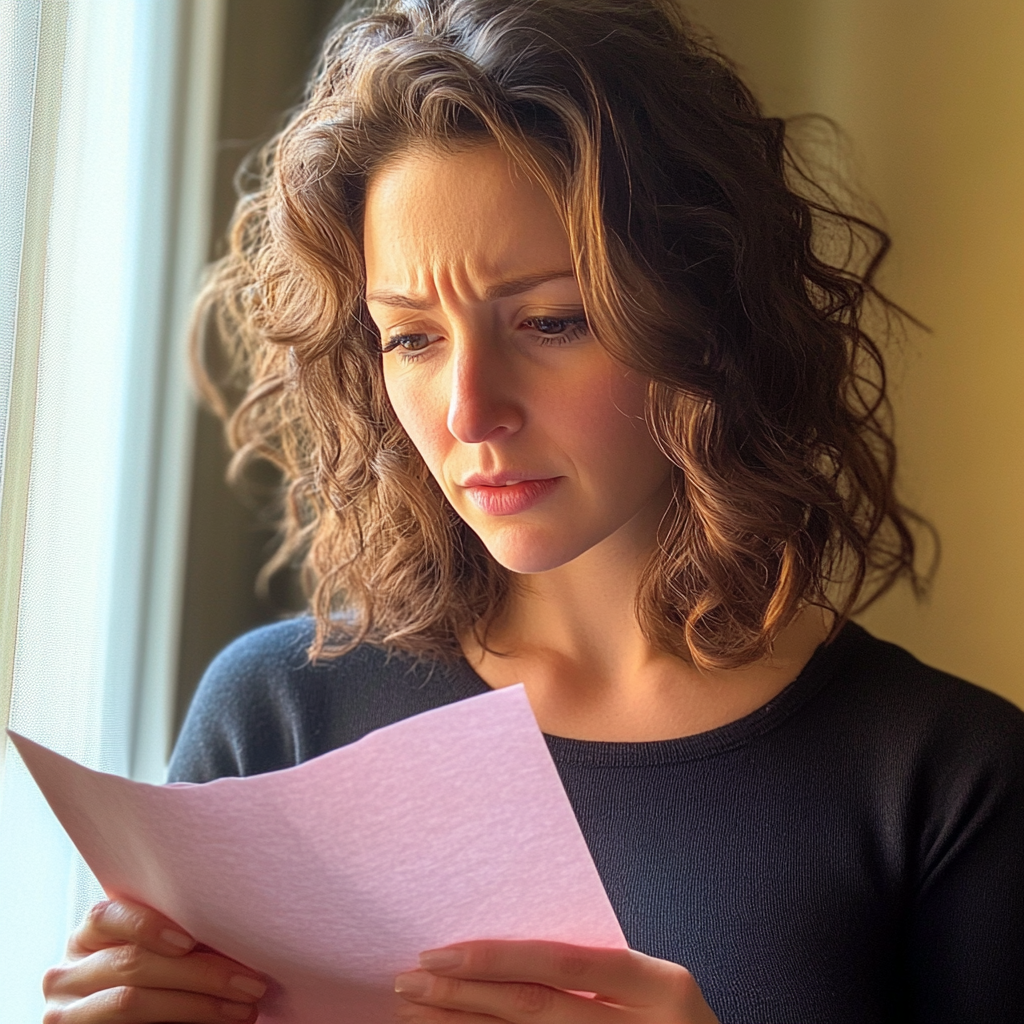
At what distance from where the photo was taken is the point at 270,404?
126cm

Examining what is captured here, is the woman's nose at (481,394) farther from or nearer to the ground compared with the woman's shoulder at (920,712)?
farther from the ground

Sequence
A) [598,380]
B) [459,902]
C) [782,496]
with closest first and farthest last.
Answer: [459,902], [598,380], [782,496]

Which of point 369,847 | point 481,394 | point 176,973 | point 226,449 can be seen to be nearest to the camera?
point 369,847

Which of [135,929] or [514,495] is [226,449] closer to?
[514,495]

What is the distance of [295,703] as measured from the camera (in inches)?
43.9

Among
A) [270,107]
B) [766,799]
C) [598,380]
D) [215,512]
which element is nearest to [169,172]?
[270,107]

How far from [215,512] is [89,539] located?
29cm

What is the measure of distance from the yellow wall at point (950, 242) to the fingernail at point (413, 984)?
0.86 m

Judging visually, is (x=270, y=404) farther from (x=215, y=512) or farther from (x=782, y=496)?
(x=782, y=496)

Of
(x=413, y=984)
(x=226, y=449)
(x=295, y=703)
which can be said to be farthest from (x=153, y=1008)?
(x=226, y=449)

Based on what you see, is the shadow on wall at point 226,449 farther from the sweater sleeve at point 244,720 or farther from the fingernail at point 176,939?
the fingernail at point 176,939

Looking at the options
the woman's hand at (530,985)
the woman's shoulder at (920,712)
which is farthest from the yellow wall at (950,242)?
the woman's hand at (530,985)

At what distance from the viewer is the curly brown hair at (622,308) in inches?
34.9

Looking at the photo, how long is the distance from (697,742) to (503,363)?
378 mm
